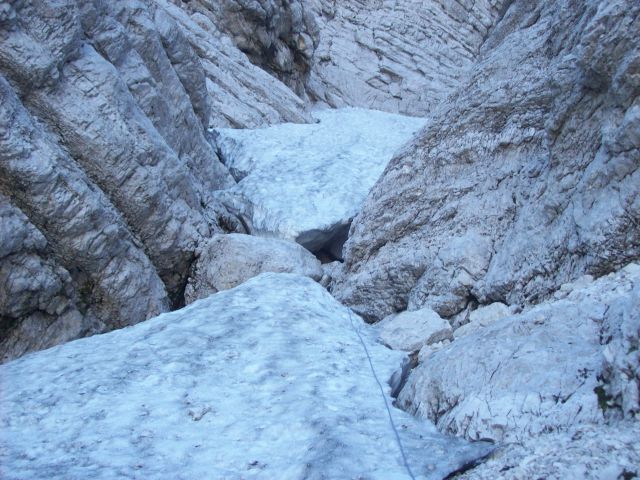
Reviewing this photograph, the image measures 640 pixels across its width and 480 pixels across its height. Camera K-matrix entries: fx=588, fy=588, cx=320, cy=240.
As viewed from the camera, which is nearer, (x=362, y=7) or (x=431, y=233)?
(x=431, y=233)

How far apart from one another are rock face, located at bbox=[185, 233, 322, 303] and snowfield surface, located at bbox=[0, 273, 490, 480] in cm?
368

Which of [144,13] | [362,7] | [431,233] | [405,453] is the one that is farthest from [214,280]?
[362,7]

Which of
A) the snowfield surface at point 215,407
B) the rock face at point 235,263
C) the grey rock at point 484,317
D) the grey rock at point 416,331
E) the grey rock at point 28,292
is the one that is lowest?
the grey rock at point 28,292

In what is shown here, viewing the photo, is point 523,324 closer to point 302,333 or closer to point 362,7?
point 302,333

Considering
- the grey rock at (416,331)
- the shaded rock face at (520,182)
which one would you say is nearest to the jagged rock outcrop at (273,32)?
the shaded rock face at (520,182)

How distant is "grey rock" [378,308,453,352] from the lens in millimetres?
6191

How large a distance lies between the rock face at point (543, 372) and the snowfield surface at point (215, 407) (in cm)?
22

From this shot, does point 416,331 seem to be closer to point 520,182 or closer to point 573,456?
point 520,182

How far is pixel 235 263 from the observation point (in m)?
10.5

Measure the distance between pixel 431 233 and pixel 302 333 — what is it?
2718 mm

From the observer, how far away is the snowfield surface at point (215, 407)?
3.68 m

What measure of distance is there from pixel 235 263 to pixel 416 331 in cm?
491

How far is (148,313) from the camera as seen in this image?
30.9 ft

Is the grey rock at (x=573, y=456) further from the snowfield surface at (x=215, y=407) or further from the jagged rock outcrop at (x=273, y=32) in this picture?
the jagged rock outcrop at (x=273, y=32)
